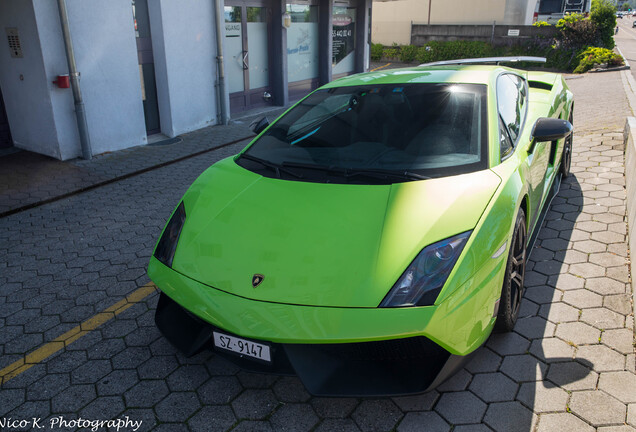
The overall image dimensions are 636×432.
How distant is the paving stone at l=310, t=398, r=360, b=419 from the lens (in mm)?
2600

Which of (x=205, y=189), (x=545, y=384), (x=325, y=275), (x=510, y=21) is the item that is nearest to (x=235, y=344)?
(x=325, y=275)

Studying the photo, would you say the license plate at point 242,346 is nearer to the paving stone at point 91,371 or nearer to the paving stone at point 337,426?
the paving stone at point 337,426

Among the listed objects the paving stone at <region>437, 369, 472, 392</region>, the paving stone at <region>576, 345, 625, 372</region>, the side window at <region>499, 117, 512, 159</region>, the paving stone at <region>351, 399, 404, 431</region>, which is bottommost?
the paving stone at <region>351, 399, 404, 431</region>

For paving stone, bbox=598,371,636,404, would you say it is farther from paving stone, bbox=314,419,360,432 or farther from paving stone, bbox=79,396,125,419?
paving stone, bbox=79,396,125,419

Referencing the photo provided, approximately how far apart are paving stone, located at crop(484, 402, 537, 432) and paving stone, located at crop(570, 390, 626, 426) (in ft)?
0.83

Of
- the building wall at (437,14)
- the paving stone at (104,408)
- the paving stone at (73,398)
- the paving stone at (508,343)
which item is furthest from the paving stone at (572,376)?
the building wall at (437,14)

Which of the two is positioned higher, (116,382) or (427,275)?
(427,275)

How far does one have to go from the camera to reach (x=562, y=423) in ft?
8.12

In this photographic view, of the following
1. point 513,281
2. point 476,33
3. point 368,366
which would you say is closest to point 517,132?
point 513,281

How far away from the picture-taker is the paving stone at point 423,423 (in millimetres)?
2480

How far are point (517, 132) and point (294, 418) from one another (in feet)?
8.35

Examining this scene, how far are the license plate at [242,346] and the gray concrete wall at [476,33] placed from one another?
21948 mm

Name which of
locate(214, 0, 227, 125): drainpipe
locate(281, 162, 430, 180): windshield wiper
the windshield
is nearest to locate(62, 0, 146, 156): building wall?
locate(214, 0, 227, 125): drainpipe

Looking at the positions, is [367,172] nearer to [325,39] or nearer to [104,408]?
[104,408]
